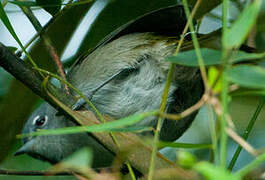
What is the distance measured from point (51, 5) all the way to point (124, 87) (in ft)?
2.46

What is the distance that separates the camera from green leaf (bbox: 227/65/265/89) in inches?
29.4

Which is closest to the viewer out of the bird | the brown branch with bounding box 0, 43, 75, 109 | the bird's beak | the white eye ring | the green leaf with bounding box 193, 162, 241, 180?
the green leaf with bounding box 193, 162, 241, 180

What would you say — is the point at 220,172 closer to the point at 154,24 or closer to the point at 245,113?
the point at 154,24

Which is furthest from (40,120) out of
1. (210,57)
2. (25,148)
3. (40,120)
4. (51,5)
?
(210,57)

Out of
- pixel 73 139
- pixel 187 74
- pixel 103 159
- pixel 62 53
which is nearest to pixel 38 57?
pixel 62 53

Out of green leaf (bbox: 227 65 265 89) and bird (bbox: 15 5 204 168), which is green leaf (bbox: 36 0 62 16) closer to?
bird (bbox: 15 5 204 168)

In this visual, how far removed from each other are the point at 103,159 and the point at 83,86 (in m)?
0.46

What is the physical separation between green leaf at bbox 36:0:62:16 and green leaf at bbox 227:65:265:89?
121 cm

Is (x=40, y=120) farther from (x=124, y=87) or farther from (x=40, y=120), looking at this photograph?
(x=124, y=87)

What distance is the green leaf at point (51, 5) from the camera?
1854 mm

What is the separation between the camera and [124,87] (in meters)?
2.49

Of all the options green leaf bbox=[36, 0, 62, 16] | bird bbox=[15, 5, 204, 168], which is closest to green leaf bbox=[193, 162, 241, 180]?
green leaf bbox=[36, 0, 62, 16]

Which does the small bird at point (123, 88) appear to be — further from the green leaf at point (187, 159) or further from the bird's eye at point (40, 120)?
the green leaf at point (187, 159)

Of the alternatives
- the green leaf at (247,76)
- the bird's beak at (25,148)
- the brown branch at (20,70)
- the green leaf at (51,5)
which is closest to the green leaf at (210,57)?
the green leaf at (247,76)
